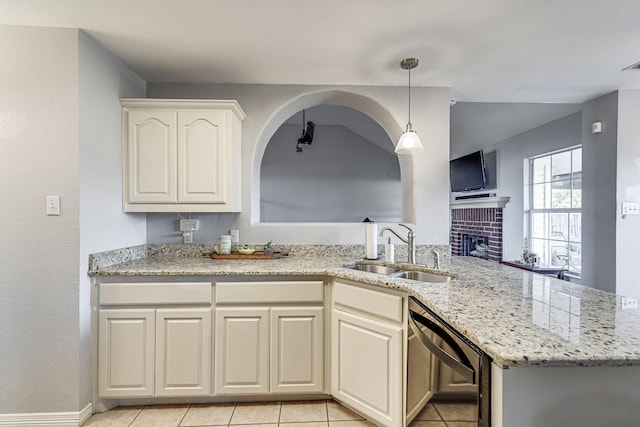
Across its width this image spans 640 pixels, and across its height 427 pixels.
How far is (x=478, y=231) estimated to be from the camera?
5098 mm

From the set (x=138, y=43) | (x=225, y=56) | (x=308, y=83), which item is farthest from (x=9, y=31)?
(x=308, y=83)

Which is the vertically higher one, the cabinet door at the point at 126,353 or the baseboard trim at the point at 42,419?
the cabinet door at the point at 126,353

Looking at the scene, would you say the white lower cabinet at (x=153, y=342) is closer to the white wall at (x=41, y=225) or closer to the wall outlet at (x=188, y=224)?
the white wall at (x=41, y=225)

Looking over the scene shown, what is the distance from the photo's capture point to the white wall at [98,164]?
192cm

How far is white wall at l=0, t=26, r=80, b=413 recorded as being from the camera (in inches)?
73.0

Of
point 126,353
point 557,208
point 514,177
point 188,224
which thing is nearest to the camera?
point 126,353

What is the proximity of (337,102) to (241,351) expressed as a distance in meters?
2.23

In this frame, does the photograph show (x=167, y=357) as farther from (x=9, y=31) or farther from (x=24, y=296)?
(x=9, y=31)

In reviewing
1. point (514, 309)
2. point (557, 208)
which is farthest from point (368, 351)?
point (557, 208)

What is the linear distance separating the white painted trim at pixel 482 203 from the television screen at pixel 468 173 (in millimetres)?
208

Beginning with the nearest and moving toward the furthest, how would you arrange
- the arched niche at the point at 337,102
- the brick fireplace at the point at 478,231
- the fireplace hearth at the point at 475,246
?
1. the arched niche at the point at 337,102
2. the brick fireplace at the point at 478,231
3. the fireplace hearth at the point at 475,246

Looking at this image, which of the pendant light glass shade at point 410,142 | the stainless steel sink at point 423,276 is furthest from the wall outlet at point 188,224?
the pendant light glass shade at point 410,142

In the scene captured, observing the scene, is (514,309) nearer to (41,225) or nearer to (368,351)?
(368,351)

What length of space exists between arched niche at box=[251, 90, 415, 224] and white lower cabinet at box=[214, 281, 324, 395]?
87cm
